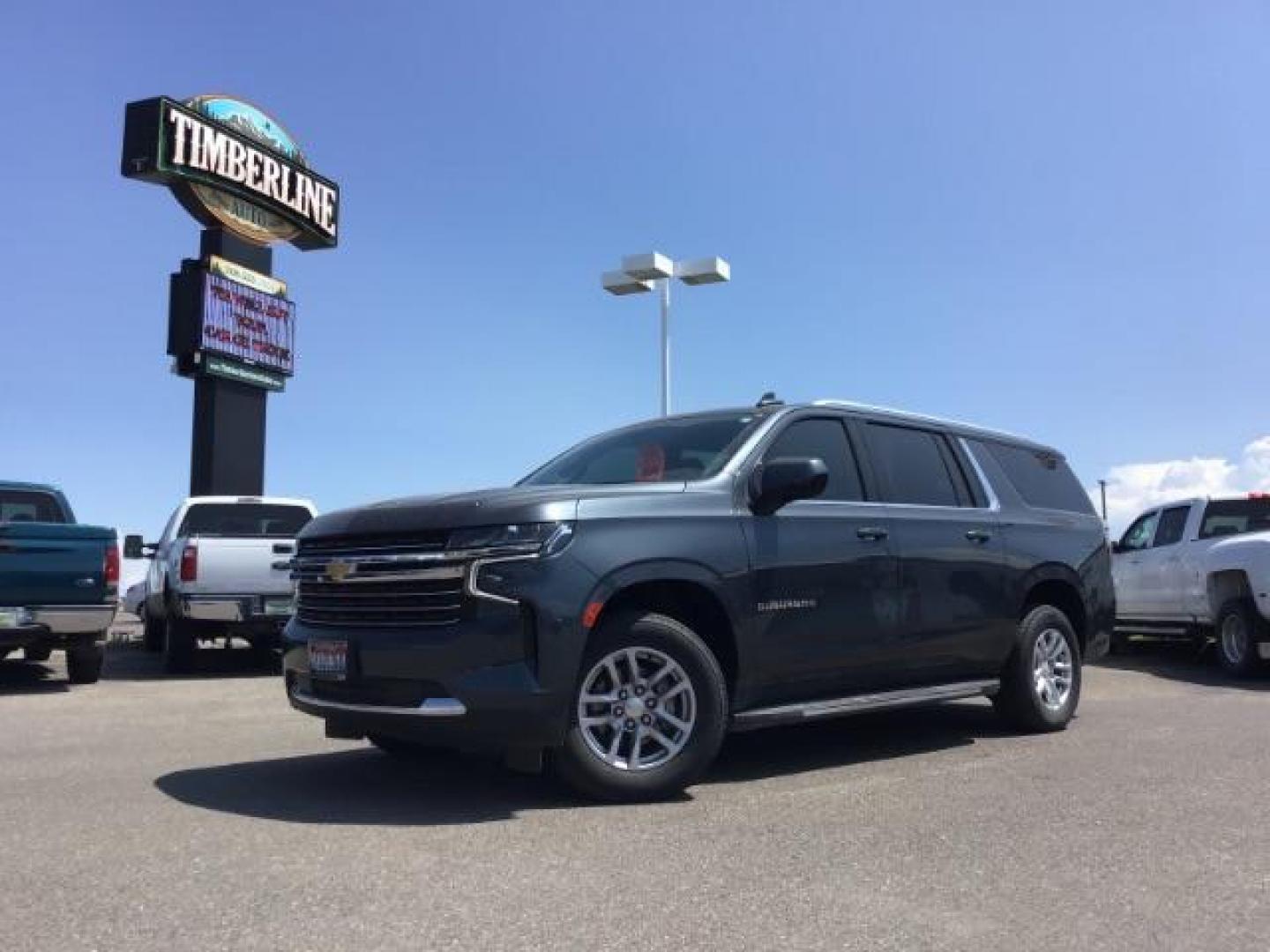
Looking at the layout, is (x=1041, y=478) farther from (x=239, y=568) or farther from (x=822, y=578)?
(x=239, y=568)

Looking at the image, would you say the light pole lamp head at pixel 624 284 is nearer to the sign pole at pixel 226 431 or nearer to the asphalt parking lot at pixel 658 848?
the sign pole at pixel 226 431

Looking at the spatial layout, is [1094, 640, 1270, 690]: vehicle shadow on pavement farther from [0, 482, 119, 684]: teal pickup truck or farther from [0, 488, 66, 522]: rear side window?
[0, 488, 66, 522]: rear side window

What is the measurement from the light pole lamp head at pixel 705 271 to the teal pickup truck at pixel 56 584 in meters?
12.5

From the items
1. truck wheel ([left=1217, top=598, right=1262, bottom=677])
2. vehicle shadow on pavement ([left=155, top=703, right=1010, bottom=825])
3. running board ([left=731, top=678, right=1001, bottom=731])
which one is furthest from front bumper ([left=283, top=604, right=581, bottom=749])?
truck wheel ([left=1217, top=598, right=1262, bottom=677])

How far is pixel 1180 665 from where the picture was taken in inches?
533

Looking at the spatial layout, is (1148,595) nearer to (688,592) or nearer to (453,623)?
(688,592)

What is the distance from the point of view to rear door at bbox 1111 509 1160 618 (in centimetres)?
1403

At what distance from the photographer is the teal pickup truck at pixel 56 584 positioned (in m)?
9.77

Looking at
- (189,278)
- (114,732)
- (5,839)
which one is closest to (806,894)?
(5,839)

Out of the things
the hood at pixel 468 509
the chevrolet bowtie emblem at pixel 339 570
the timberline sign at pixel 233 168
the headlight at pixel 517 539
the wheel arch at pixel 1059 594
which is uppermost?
the timberline sign at pixel 233 168

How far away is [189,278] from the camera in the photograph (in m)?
21.3

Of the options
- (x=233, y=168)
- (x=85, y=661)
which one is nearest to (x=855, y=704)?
(x=85, y=661)

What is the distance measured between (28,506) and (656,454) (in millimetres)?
8181

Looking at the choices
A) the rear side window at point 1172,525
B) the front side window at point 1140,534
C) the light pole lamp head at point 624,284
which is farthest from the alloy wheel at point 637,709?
the light pole lamp head at point 624,284
